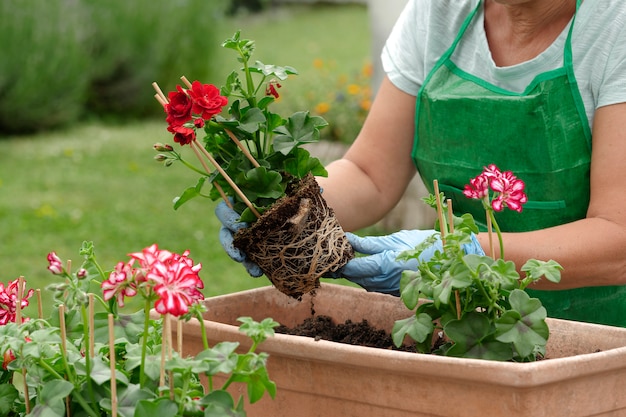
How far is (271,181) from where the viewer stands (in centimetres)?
156

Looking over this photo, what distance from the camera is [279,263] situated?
1586 millimetres

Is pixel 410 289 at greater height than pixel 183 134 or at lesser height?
lesser

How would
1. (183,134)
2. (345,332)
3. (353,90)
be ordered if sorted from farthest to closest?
(353,90) → (345,332) → (183,134)

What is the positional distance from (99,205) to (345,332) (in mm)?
4818

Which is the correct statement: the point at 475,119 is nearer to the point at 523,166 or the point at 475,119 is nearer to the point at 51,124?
the point at 523,166

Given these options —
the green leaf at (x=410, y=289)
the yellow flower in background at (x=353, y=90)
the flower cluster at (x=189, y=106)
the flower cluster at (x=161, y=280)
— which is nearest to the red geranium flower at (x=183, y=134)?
the flower cluster at (x=189, y=106)

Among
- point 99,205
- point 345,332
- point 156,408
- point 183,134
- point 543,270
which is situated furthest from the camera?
point 99,205

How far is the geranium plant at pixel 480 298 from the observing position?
127 cm

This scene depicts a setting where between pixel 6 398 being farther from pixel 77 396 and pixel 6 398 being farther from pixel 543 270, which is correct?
pixel 543 270

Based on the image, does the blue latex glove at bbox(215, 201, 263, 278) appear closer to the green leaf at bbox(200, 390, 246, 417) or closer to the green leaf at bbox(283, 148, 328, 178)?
the green leaf at bbox(283, 148, 328, 178)

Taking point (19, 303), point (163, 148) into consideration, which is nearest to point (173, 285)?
point (19, 303)

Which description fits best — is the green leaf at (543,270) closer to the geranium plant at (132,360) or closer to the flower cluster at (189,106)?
the geranium plant at (132,360)

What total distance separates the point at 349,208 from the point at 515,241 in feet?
1.46

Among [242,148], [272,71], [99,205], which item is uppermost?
[272,71]
